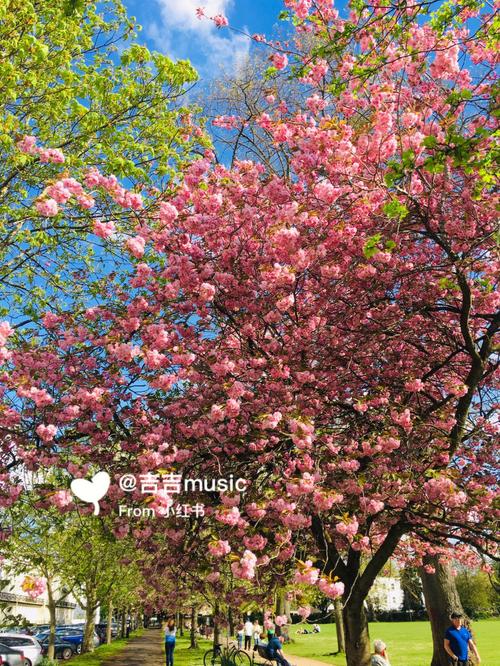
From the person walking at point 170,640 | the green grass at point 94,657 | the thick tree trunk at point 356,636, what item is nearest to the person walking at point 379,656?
the thick tree trunk at point 356,636

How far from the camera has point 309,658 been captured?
76.7 feet

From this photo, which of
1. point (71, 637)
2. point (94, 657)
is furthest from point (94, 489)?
point (71, 637)

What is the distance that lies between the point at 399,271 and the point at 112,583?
24458 mm

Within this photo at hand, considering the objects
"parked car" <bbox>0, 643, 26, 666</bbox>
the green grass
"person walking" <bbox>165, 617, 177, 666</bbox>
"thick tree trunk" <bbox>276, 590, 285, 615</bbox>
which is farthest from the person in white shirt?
"parked car" <bbox>0, 643, 26, 666</bbox>

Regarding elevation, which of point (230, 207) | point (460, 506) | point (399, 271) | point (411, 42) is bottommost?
point (460, 506)

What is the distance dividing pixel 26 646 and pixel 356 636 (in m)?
15.4

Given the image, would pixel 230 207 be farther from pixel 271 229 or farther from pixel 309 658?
pixel 309 658

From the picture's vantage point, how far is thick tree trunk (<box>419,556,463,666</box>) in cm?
1234

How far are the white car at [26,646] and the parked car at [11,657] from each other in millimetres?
301

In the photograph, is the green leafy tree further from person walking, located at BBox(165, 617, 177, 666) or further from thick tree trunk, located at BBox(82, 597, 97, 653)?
thick tree trunk, located at BBox(82, 597, 97, 653)

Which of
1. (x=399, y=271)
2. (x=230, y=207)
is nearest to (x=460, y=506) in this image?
(x=399, y=271)

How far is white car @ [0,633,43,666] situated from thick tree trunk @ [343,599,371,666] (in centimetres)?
1409

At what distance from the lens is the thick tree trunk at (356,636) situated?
8.96 metres

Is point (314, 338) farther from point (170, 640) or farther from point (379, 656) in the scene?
point (170, 640)
